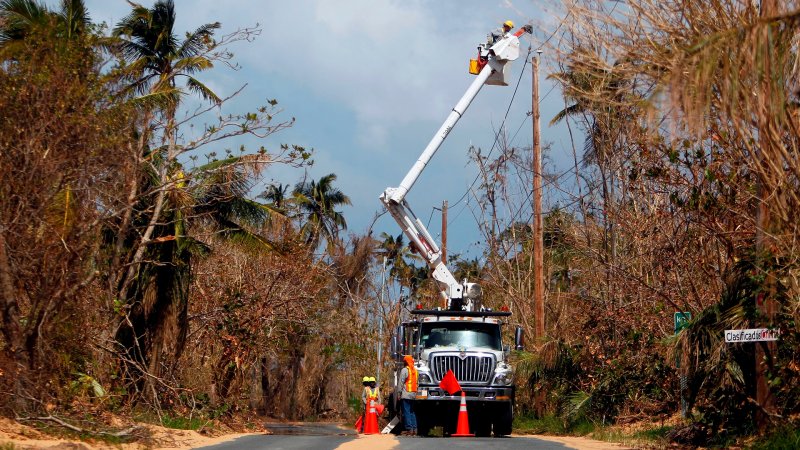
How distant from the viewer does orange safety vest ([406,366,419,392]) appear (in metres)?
23.3

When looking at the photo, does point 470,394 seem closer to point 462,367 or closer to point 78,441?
point 462,367

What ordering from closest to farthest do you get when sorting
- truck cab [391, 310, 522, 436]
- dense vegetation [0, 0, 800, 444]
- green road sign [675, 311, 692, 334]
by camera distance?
dense vegetation [0, 0, 800, 444] → green road sign [675, 311, 692, 334] → truck cab [391, 310, 522, 436]

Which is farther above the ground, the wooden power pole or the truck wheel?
the wooden power pole

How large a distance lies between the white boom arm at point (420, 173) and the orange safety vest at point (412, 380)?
3.23 metres

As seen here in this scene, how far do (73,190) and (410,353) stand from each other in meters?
9.98

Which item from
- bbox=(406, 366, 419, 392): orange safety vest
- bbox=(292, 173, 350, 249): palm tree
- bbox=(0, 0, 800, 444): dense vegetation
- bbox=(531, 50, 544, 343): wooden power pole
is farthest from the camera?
bbox=(292, 173, 350, 249): palm tree

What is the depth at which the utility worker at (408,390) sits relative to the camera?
2336cm

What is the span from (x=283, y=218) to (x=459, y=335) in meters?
6.39

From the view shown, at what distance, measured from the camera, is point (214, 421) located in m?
25.1

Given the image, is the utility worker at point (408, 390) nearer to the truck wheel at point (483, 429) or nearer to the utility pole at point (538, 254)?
the truck wheel at point (483, 429)

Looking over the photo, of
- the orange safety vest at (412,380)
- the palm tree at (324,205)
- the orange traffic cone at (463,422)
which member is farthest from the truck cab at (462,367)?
the palm tree at (324,205)

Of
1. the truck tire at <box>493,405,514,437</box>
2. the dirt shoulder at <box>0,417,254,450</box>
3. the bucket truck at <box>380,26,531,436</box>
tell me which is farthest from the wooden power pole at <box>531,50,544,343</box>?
the dirt shoulder at <box>0,417,254,450</box>

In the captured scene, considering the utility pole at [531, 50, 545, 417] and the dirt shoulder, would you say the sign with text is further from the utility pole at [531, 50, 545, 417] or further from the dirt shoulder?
the utility pole at [531, 50, 545, 417]

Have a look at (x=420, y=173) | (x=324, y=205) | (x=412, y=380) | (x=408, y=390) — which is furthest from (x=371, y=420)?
(x=324, y=205)
